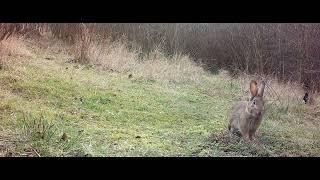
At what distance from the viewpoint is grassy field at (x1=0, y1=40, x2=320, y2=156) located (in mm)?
4375

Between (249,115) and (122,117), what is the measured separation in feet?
3.56

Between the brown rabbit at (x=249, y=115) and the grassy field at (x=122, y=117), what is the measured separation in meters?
0.07

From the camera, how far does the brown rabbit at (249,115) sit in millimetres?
4441

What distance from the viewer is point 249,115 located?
4.46 m

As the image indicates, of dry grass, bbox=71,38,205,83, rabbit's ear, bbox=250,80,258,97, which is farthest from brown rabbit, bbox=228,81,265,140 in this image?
dry grass, bbox=71,38,205,83

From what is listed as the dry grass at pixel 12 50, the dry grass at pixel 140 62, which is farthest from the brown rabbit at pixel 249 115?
the dry grass at pixel 12 50

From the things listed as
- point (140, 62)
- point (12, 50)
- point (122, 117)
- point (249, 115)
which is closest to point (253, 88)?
point (249, 115)

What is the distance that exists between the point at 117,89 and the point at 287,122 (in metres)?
1.50

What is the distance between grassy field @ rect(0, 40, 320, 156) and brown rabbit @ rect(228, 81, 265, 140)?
2.8 inches

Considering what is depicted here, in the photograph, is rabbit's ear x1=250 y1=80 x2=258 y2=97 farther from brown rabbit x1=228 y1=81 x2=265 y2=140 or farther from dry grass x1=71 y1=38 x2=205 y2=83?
dry grass x1=71 y1=38 x2=205 y2=83

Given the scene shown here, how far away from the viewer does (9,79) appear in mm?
4441
